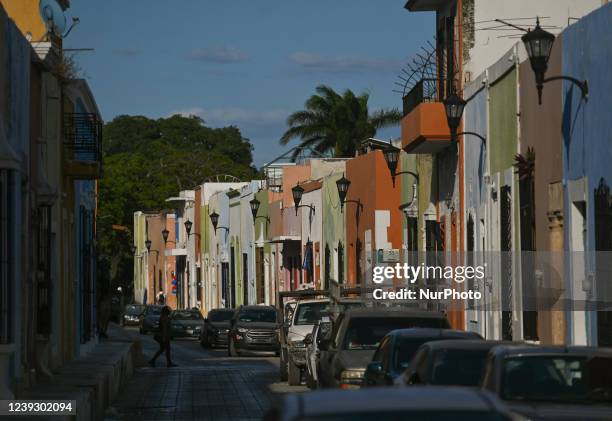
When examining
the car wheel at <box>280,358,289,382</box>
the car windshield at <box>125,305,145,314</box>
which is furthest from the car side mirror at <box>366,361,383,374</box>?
the car windshield at <box>125,305,145,314</box>

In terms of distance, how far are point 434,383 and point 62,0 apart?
19.8 meters

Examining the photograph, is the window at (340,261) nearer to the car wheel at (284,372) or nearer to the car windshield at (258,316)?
the car windshield at (258,316)

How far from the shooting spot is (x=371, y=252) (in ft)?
138

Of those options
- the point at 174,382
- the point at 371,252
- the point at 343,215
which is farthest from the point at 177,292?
the point at 174,382

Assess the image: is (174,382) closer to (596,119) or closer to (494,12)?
(494,12)

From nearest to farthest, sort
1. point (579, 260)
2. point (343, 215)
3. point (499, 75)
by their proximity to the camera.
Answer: point (579, 260), point (499, 75), point (343, 215)

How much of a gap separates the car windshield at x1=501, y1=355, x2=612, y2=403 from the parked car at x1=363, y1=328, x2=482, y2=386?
11.4 ft

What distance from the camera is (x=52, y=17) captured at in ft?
91.8

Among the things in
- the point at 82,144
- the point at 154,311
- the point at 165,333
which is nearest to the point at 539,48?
the point at 82,144

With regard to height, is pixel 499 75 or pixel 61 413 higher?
pixel 499 75

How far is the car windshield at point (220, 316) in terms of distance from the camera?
170 feet

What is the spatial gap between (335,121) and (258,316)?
2784cm

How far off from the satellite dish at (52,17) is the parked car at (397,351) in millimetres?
13046

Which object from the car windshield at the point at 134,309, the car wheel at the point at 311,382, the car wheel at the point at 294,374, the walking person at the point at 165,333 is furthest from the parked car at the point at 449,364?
the car windshield at the point at 134,309
